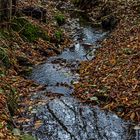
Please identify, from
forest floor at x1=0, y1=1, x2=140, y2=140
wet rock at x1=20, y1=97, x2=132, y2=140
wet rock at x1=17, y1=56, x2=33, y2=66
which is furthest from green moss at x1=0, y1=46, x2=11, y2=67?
wet rock at x1=20, y1=97, x2=132, y2=140

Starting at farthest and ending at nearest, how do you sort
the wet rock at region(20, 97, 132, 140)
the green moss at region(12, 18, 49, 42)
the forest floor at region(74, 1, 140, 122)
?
the green moss at region(12, 18, 49, 42) → the forest floor at region(74, 1, 140, 122) → the wet rock at region(20, 97, 132, 140)

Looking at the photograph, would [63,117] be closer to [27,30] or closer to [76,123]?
[76,123]

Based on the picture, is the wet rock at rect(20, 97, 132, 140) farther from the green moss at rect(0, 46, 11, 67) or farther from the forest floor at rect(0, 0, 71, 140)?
the green moss at rect(0, 46, 11, 67)

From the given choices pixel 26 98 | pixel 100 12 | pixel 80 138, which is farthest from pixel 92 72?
pixel 100 12

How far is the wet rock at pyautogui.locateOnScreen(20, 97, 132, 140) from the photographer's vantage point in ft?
21.9

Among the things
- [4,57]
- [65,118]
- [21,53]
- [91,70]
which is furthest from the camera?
[21,53]

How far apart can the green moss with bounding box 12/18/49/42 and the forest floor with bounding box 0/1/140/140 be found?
0.40 feet

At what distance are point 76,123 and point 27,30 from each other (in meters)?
6.44

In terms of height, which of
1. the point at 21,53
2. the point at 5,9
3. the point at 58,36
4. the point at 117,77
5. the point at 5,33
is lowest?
the point at 58,36

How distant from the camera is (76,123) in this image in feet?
23.2

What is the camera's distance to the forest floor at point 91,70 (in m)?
7.53

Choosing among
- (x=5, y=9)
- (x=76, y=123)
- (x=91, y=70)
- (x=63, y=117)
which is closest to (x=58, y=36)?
(x=5, y=9)

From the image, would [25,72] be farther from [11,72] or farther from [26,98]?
[26,98]

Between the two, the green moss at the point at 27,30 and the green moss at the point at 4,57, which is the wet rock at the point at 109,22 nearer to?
the green moss at the point at 27,30
